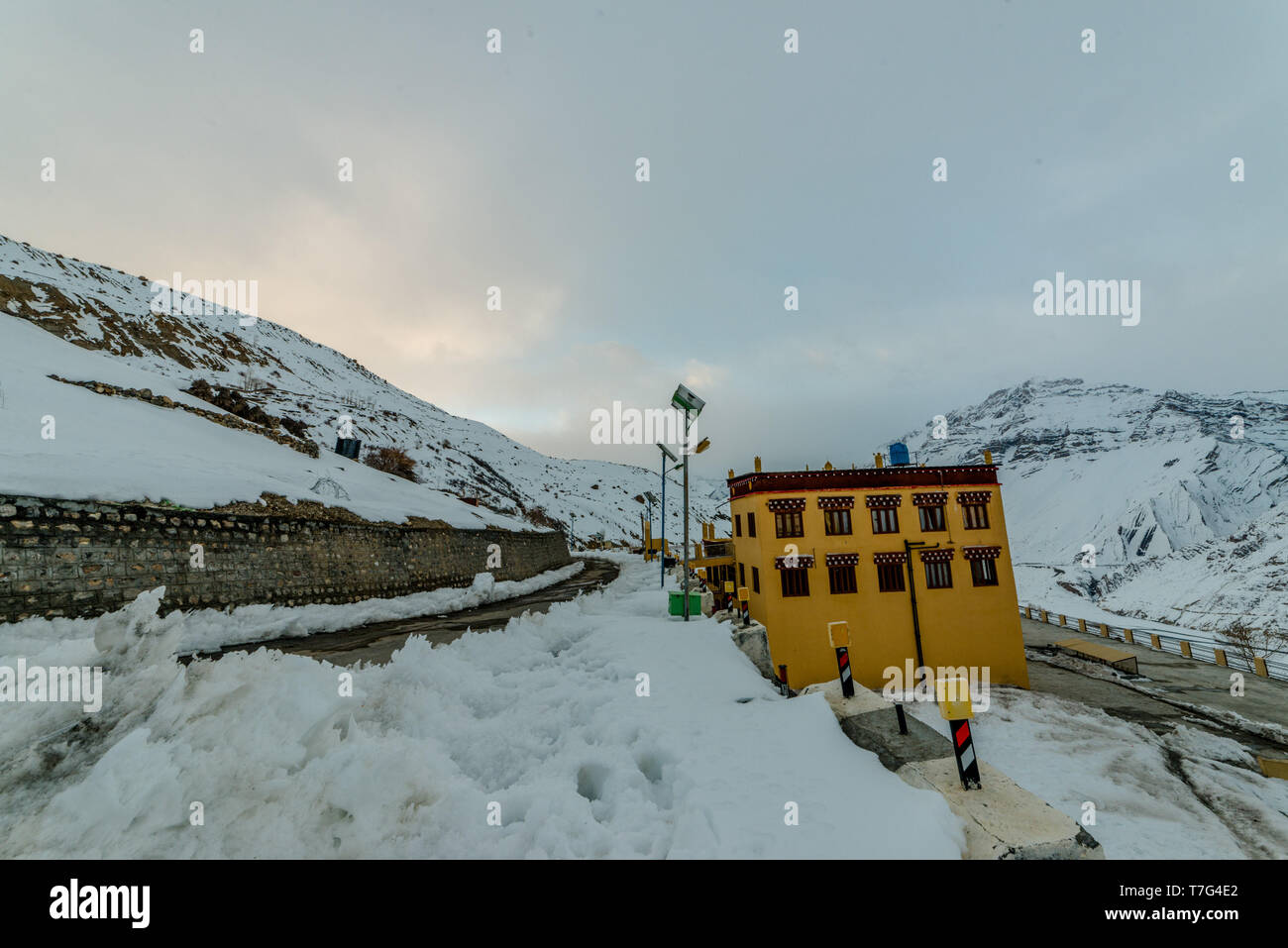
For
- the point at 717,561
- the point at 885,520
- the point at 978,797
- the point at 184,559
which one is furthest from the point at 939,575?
the point at 184,559

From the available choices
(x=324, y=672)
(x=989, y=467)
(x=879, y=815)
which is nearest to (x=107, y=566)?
(x=324, y=672)

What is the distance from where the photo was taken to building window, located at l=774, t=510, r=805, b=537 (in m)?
20.6

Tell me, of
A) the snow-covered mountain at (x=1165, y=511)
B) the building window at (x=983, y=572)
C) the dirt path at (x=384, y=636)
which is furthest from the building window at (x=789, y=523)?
the snow-covered mountain at (x=1165, y=511)

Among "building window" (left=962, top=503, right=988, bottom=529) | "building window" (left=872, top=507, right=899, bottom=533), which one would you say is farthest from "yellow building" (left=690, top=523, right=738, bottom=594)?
"building window" (left=962, top=503, right=988, bottom=529)

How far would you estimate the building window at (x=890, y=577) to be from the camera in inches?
809

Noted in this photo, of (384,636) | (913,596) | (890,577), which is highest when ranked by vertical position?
(384,636)

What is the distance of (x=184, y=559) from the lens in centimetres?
1177

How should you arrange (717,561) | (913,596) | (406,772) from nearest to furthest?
(406,772) → (913,596) → (717,561)

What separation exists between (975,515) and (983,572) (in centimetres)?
253

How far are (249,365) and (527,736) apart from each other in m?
101

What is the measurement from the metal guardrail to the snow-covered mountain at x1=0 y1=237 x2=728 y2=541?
43.6m

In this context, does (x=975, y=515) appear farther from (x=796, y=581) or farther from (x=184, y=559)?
(x=184, y=559)
